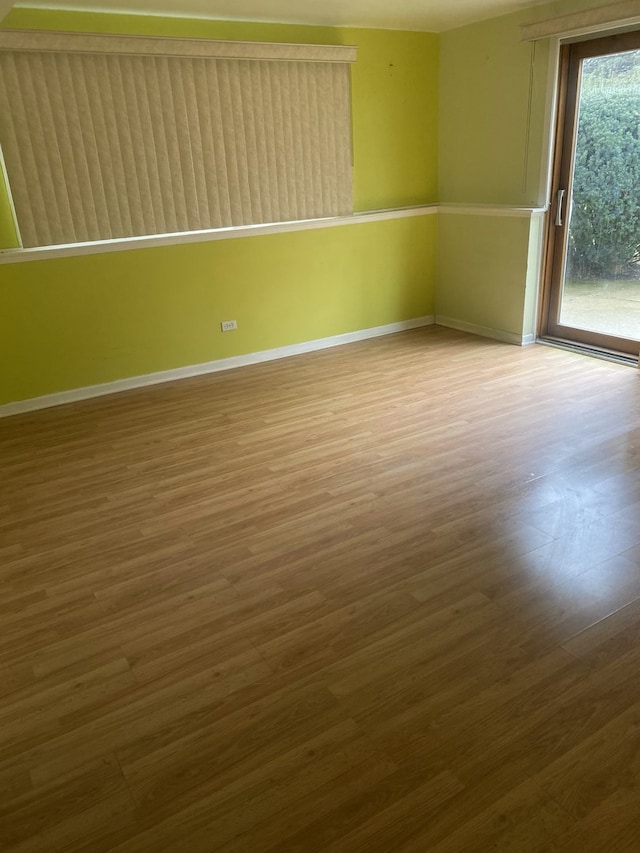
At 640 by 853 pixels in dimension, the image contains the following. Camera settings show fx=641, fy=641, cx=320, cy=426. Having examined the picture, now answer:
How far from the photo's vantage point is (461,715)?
6.17ft

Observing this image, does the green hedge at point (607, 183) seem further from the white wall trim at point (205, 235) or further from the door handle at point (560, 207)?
the white wall trim at point (205, 235)

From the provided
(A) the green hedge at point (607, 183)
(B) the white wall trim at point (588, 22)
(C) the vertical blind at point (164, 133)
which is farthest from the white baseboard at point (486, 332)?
(B) the white wall trim at point (588, 22)

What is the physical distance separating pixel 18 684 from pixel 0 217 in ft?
10.4

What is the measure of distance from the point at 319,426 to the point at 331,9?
2915mm

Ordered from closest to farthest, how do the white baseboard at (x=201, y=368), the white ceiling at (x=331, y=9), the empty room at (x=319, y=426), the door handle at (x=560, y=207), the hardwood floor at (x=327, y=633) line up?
the hardwood floor at (x=327, y=633)
the empty room at (x=319, y=426)
the white ceiling at (x=331, y=9)
the white baseboard at (x=201, y=368)
the door handle at (x=560, y=207)

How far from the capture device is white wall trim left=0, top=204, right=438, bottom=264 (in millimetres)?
4244

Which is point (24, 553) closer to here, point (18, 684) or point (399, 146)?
point (18, 684)

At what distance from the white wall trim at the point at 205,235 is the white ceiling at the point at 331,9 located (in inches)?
55.0

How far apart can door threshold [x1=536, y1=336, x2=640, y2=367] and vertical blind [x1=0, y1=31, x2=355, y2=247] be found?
7.10ft

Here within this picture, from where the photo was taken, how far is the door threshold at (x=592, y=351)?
15.8 feet

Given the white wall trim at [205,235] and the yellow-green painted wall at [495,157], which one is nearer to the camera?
the white wall trim at [205,235]

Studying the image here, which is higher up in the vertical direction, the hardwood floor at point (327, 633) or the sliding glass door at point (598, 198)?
the sliding glass door at point (598, 198)

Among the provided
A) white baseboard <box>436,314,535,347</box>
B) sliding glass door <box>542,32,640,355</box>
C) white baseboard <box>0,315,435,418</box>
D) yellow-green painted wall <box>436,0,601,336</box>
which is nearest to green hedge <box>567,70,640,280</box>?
sliding glass door <box>542,32,640,355</box>

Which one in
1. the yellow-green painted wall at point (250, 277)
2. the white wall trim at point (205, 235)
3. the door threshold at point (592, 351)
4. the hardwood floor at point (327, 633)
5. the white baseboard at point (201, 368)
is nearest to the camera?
the hardwood floor at point (327, 633)
